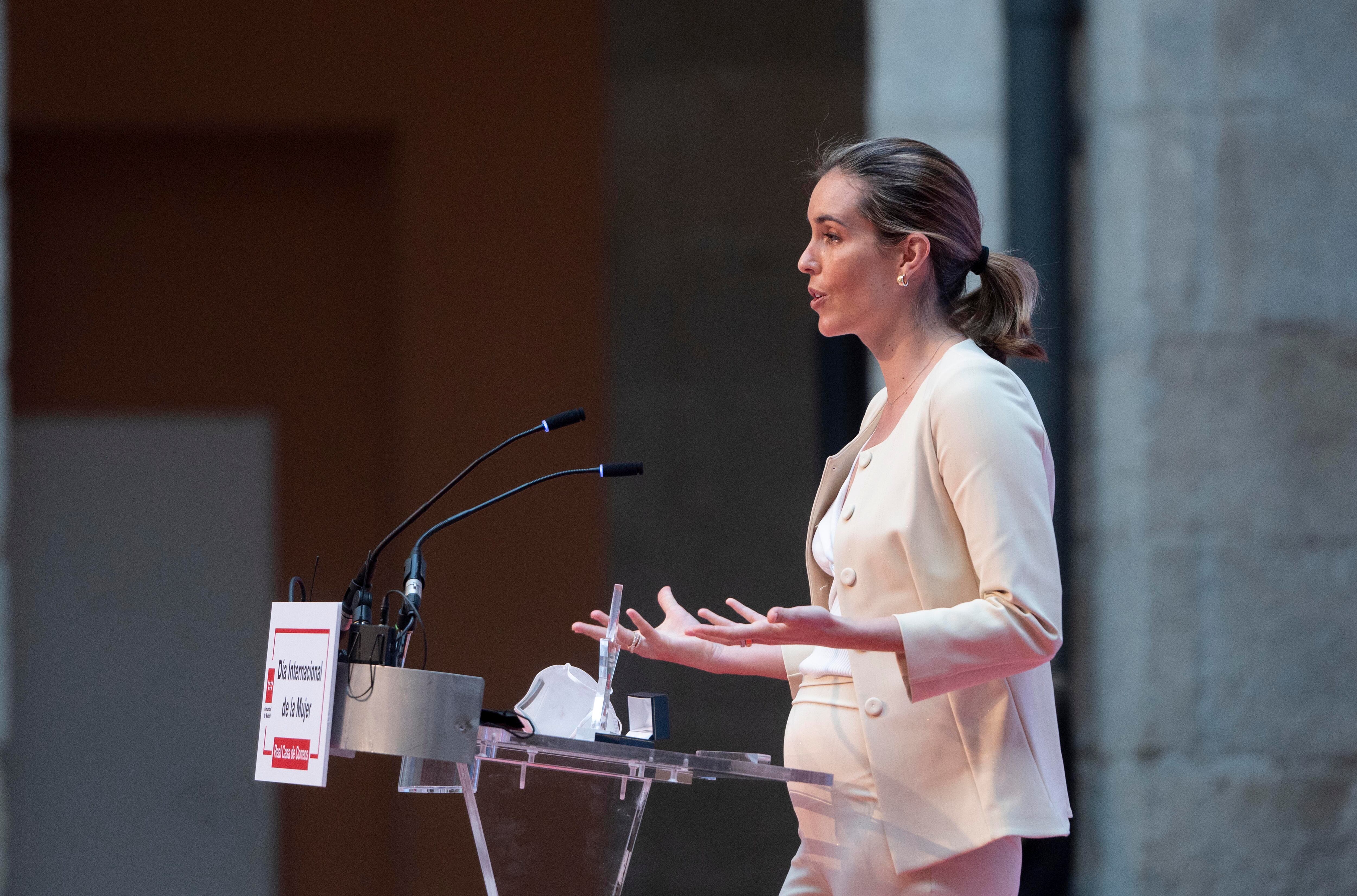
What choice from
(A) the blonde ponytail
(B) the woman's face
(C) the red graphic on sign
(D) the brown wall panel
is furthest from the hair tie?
(D) the brown wall panel

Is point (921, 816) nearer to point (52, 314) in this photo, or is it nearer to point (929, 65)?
point (929, 65)

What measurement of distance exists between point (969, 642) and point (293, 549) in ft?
11.1

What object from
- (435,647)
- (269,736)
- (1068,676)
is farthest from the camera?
(435,647)

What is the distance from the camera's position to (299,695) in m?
1.73

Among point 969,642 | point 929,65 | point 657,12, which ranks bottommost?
point 969,642

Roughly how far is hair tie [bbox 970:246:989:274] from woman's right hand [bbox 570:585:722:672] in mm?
641

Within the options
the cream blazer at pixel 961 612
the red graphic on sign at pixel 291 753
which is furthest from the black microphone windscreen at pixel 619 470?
the red graphic on sign at pixel 291 753

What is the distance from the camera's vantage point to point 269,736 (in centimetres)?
176

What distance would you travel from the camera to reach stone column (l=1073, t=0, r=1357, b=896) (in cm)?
382

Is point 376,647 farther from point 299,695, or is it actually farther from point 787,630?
point 787,630

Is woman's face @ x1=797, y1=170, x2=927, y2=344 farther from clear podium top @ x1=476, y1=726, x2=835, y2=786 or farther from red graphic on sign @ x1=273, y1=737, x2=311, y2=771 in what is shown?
red graphic on sign @ x1=273, y1=737, x2=311, y2=771

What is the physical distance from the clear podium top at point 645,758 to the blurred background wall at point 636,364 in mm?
2447

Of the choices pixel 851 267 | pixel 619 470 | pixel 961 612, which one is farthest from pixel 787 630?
pixel 851 267

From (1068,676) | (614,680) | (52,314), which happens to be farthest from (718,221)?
(52,314)
